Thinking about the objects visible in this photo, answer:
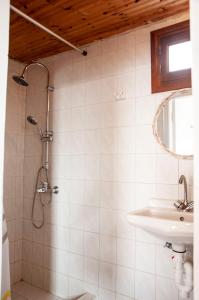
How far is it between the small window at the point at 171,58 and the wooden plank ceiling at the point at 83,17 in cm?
14

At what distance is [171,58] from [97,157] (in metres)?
1.00

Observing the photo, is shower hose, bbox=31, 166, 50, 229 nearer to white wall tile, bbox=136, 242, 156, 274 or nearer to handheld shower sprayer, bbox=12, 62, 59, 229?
handheld shower sprayer, bbox=12, 62, 59, 229

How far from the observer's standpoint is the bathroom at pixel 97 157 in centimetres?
169

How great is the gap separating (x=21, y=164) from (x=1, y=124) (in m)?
1.94

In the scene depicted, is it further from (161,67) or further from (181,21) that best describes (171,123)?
(181,21)

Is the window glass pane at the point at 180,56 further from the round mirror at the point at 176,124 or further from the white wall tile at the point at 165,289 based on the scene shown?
the white wall tile at the point at 165,289

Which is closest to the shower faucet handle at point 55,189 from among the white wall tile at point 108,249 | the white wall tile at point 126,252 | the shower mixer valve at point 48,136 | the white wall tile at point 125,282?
the shower mixer valve at point 48,136

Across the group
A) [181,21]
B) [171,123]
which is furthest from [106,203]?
[181,21]

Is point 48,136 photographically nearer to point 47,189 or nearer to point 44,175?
point 44,175

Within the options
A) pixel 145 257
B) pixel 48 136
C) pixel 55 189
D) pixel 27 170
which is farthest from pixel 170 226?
pixel 27 170

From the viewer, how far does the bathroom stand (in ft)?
5.55

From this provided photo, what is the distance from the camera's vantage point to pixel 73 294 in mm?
2178

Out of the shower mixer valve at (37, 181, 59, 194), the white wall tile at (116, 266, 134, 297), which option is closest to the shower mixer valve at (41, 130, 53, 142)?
the shower mixer valve at (37, 181, 59, 194)

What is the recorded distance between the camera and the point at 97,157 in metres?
2.10
